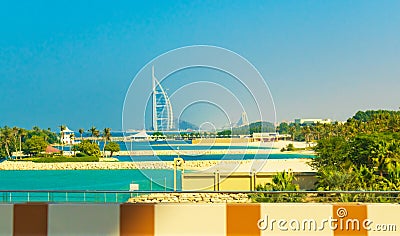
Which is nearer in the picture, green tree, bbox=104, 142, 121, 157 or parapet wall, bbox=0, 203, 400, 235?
parapet wall, bbox=0, 203, 400, 235

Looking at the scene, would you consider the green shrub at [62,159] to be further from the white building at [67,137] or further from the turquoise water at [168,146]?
the turquoise water at [168,146]

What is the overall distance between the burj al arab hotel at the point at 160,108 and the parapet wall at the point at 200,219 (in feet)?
57.5

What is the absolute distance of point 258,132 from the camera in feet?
98.2

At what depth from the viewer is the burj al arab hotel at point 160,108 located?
72.8 ft

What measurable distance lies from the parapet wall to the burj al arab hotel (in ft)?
57.5

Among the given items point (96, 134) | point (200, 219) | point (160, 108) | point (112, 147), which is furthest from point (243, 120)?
point (112, 147)

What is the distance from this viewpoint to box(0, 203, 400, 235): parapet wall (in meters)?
3.98

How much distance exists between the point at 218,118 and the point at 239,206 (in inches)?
862

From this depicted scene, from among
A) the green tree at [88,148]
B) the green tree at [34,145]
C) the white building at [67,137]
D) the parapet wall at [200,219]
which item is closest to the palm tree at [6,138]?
the green tree at [34,145]

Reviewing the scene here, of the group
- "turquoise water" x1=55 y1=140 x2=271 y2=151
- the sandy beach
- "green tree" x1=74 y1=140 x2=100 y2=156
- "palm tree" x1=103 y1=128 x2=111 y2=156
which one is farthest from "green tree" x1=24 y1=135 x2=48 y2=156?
"turquoise water" x1=55 y1=140 x2=271 y2=151

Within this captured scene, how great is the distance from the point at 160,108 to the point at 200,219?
60.1 ft

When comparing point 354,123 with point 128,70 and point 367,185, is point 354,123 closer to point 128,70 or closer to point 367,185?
point 128,70

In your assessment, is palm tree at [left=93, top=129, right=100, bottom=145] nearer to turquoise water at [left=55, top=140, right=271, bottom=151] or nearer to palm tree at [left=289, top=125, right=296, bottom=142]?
palm tree at [left=289, top=125, right=296, bottom=142]

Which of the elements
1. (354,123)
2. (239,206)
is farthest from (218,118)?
(354,123)
